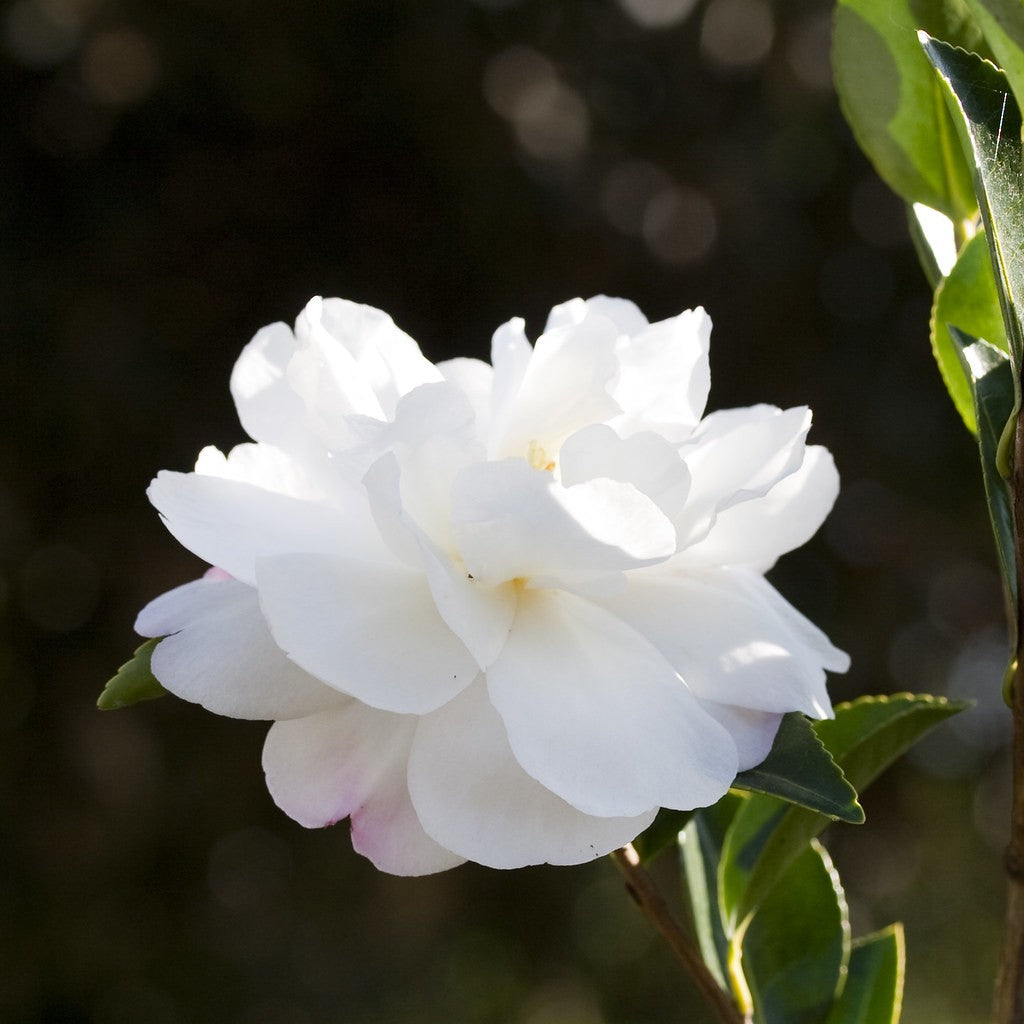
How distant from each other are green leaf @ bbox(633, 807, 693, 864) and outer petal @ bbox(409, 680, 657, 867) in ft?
0.29

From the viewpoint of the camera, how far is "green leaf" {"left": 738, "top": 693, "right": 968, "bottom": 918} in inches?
20.9

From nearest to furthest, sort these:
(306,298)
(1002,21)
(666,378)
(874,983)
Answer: (1002,21), (666,378), (874,983), (306,298)

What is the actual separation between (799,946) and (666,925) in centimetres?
18

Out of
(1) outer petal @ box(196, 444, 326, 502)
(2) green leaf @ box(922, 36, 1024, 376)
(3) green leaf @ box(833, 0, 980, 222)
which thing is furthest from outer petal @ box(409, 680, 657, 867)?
(3) green leaf @ box(833, 0, 980, 222)

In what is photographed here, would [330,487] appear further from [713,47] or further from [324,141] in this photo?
[713,47]

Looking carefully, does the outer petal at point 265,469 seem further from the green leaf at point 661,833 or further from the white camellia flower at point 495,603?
the green leaf at point 661,833

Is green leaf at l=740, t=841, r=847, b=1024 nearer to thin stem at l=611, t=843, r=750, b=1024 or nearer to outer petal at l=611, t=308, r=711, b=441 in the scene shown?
thin stem at l=611, t=843, r=750, b=1024

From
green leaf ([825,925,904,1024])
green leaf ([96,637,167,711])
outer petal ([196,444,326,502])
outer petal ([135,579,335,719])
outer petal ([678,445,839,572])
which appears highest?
outer petal ([678,445,839,572])

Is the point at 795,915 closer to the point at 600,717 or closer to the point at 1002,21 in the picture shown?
the point at 600,717

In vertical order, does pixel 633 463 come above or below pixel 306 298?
above

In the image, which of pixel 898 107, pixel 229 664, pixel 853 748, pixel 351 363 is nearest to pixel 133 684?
pixel 229 664

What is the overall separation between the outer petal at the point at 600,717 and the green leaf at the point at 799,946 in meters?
0.21

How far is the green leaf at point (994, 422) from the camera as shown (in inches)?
18.0

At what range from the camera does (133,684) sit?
1.40 feet
